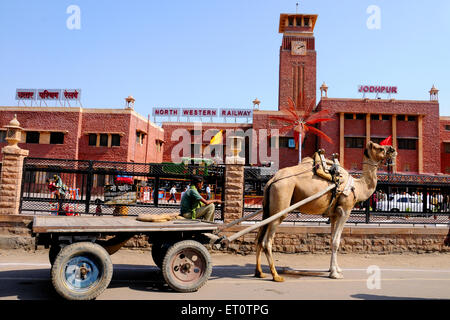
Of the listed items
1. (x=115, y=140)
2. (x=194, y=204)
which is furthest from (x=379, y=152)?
(x=115, y=140)

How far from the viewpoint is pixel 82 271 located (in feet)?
16.2

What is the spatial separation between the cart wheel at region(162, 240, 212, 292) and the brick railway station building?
30.0m

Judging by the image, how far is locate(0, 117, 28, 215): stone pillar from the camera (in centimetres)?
929

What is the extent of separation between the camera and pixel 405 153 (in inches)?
1539

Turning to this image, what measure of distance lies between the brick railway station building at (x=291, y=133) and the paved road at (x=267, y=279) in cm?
2697

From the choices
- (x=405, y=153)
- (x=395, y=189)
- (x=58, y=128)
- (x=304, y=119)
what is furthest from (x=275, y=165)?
(x=395, y=189)

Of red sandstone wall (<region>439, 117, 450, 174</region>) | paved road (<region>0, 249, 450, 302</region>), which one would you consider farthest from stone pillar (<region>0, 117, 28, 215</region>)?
red sandstone wall (<region>439, 117, 450, 174</region>)

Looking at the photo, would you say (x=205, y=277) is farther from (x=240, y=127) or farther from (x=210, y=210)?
(x=240, y=127)

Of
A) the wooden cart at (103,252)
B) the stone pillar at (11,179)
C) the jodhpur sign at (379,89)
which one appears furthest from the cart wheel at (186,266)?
the jodhpur sign at (379,89)

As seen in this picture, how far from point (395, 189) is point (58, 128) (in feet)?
105

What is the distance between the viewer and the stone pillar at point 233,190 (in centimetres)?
964

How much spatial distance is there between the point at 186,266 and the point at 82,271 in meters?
1.54

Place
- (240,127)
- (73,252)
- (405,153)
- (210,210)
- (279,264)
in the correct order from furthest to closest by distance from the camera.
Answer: (240,127), (405,153), (279,264), (210,210), (73,252)

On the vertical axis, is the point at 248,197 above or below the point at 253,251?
above
